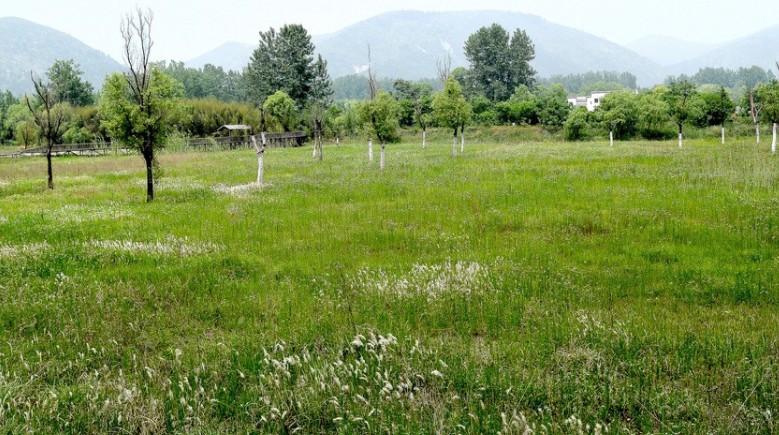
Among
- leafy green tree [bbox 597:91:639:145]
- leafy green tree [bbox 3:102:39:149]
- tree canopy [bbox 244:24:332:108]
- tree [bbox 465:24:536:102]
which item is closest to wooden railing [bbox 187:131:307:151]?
tree canopy [bbox 244:24:332:108]

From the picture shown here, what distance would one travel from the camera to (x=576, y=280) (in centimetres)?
1054

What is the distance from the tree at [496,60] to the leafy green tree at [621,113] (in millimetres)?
51436

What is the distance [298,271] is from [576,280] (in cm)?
602

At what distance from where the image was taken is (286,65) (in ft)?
306

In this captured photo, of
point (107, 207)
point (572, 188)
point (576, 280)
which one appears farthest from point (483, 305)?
point (107, 207)

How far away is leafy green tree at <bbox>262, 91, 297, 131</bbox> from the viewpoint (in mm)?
74762

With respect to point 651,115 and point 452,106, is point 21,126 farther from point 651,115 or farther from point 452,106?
point 651,115

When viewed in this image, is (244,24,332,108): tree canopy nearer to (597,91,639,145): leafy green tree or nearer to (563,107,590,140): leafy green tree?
(563,107,590,140): leafy green tree

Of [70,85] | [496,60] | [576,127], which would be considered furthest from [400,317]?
[496,60]

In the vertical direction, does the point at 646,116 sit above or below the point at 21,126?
below

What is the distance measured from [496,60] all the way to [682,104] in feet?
246

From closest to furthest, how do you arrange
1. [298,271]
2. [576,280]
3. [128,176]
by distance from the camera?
[576,280], [298,271], [128,176]

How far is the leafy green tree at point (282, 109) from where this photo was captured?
7476 cm

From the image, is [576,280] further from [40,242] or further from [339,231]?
[40,242]
